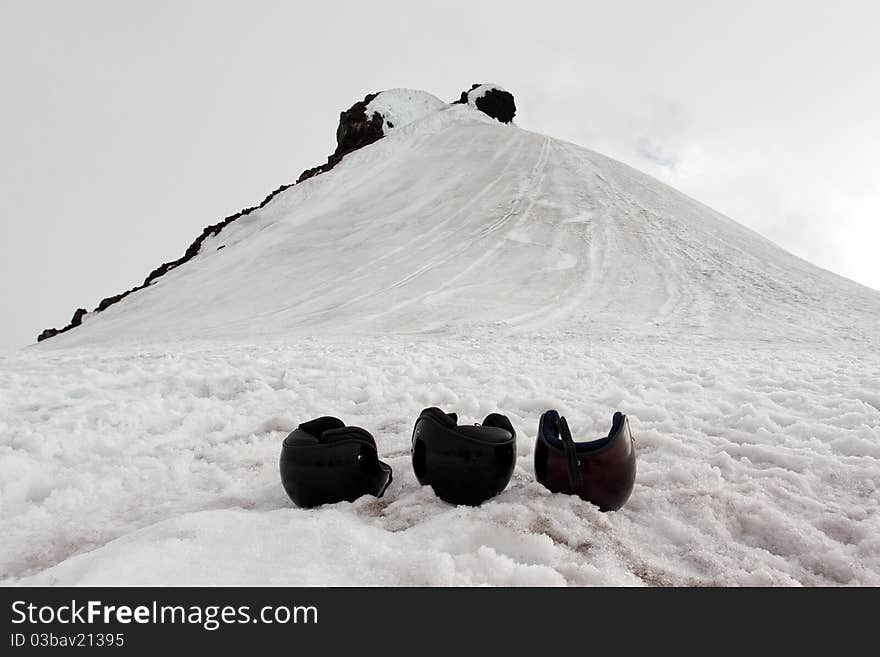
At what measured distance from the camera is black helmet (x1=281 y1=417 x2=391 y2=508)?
2.14 metres

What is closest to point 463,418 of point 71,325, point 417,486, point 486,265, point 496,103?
point 417,486

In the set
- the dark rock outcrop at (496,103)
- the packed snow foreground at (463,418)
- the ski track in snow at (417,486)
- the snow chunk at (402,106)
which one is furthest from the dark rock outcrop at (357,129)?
the ski track in snow at (417,486)

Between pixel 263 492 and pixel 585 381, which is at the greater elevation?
pixel 585 381

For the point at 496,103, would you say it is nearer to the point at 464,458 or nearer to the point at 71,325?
the point at 71,325

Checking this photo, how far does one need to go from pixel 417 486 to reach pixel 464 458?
0.45 metres

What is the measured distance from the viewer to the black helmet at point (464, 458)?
208 centimetres

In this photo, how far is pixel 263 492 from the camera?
2461 millimetres

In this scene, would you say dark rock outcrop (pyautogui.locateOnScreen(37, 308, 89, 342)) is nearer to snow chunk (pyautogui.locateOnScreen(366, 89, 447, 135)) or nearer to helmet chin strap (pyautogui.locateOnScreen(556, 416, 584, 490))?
helmet chin strap (pyautogui.locateOnScreen(556, 416, 584, 490))

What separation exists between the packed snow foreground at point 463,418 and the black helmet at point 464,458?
86mm

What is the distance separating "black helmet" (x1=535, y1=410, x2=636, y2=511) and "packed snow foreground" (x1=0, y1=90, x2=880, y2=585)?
78 mm
